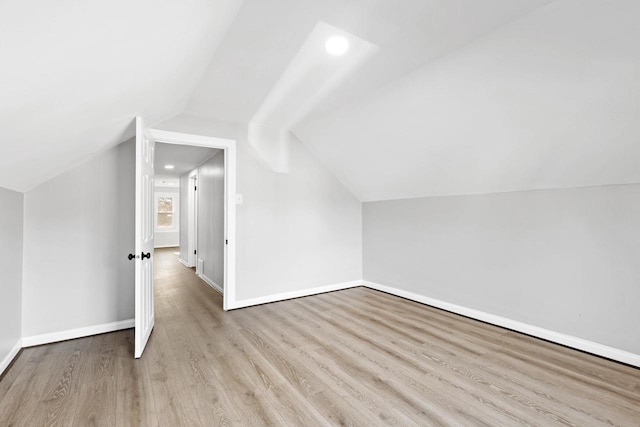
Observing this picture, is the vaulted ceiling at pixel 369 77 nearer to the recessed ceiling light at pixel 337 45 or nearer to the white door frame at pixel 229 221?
the recessed ceiling light at pixel 337 45

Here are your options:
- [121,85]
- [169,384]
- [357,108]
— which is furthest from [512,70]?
[169,384]

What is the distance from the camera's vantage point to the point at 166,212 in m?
11.0

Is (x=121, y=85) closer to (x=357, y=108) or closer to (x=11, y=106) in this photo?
(x=11, y=106)

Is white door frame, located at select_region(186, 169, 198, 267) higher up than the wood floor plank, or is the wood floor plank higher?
white door frame, located at select_region(186, 169, 198, 267)

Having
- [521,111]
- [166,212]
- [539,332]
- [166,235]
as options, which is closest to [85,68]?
[521,111]

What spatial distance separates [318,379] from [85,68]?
7.26 feet

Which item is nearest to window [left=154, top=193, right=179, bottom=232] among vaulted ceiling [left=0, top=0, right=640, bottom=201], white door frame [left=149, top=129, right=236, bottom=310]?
white door frame [left=149, top=129, right=236, bottom=310]

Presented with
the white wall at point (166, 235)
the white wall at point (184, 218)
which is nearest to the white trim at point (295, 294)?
the white wall at point (184, 218)

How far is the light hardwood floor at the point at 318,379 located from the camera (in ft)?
5.74

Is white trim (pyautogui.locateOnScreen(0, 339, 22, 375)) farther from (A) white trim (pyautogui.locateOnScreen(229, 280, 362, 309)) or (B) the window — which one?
(B) the window

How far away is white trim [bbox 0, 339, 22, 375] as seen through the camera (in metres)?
2.20

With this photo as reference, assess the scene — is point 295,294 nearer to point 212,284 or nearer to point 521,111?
point 212,284

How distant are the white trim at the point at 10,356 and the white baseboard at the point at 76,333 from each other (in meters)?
0.08

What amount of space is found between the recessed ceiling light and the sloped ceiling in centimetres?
68
